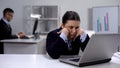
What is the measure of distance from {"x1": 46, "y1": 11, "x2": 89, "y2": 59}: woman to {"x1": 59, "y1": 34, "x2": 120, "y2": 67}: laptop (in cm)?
27

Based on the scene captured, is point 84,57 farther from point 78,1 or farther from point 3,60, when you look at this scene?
point 78,1

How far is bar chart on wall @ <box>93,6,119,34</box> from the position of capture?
17.0 ft

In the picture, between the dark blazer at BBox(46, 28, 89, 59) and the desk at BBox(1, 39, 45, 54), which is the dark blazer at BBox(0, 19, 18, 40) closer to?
the desk at BBox(1, 39, 45, 54)

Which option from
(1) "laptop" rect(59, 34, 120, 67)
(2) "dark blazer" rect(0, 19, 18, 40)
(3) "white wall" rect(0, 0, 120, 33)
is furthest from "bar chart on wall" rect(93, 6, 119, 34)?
(1) "laptop" rect(59, 34, 120, 67)

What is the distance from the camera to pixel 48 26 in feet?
17.9

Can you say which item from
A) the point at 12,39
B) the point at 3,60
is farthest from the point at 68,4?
the point at 3,60

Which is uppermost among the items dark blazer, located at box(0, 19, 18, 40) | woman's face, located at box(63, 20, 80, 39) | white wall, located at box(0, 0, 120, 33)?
white wall, located at box(0, 0, 120, 33)

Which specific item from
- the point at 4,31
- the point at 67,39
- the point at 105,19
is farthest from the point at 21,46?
the point at 105,19

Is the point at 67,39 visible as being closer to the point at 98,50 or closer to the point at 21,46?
the point at 98,50

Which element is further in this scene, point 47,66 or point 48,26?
point 48,26

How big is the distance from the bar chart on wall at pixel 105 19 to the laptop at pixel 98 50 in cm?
386

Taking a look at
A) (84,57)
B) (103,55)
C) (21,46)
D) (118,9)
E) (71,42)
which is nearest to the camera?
(84,57)

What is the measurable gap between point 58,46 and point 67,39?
97 millimetres

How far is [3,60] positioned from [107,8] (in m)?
4.20
